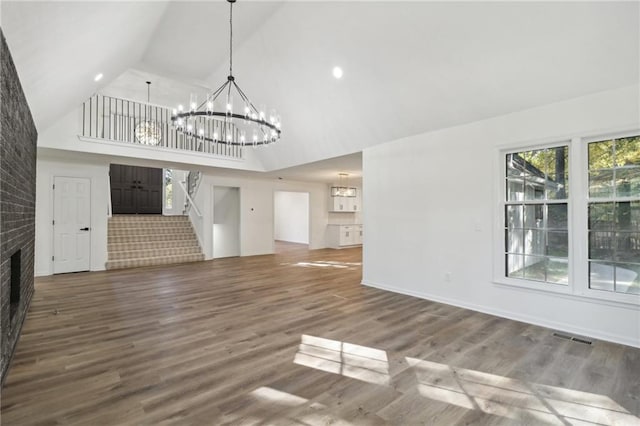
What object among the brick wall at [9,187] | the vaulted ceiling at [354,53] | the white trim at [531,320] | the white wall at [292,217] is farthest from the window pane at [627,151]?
the white wall at [292,217]

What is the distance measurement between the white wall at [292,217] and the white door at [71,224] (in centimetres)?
757

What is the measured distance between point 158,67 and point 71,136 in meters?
2.07

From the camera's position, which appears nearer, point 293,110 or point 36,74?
point 36,74

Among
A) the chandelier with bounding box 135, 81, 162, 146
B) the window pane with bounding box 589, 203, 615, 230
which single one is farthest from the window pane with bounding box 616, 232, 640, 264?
the chandelier with bounding box 135, 81, 162, 146

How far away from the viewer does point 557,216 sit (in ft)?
11.8

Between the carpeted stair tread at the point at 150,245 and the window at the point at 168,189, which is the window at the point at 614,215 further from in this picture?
the window at the point at 168,189

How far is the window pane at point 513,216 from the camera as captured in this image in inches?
153

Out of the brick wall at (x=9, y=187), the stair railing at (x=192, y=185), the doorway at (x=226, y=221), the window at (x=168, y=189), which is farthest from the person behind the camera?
the window at (x=168, y=189)

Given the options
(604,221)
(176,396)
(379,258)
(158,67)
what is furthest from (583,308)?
(158,67)

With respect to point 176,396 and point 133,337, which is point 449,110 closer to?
point 176,396

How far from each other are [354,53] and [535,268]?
3631mm

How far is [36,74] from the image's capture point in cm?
302

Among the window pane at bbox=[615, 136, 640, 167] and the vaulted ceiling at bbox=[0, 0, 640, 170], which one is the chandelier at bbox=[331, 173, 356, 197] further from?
the window pane at bbox=[615, 136, 640, 167]

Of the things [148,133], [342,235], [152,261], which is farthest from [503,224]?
[148,133]
